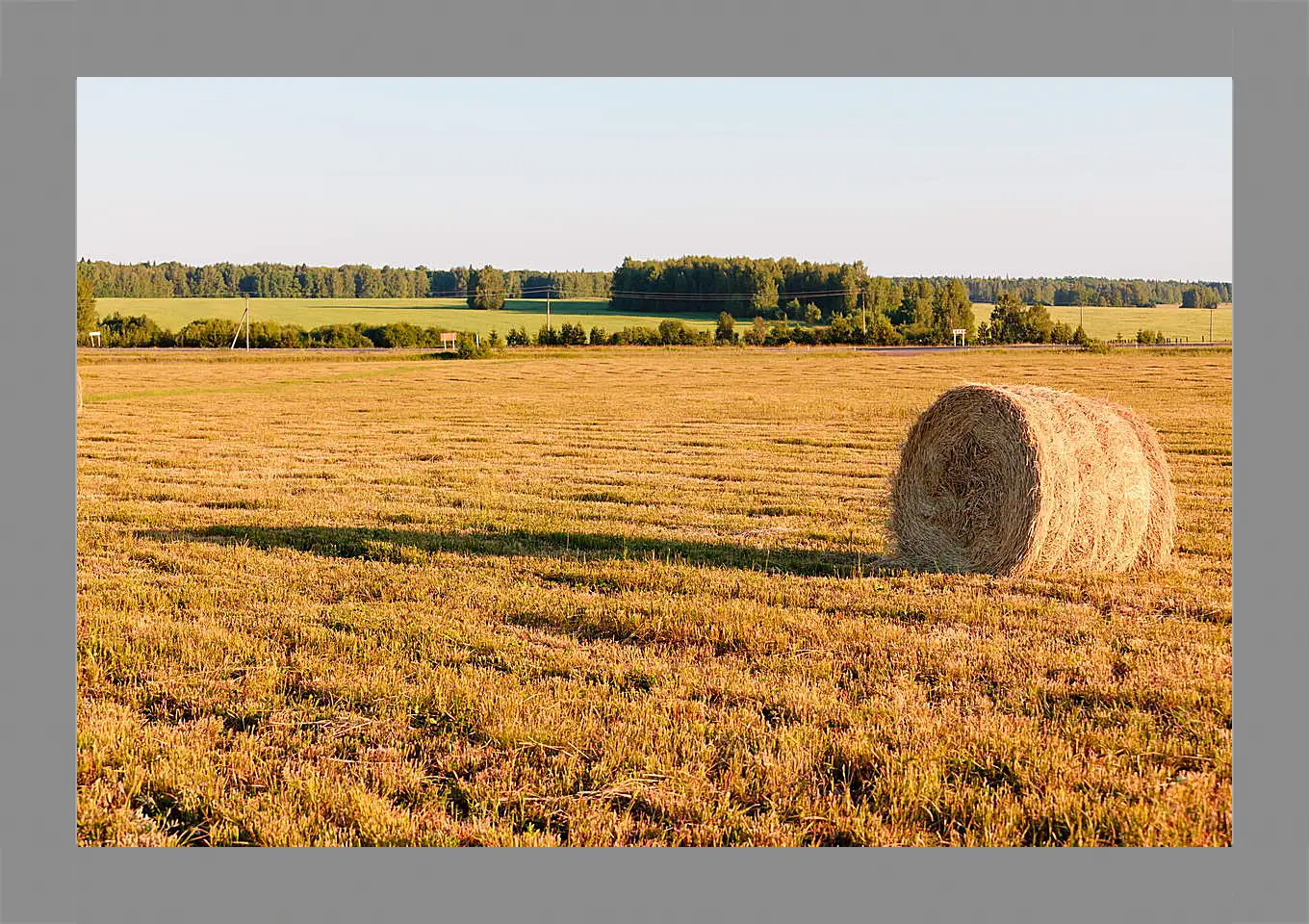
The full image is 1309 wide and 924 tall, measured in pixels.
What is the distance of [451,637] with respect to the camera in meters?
7.52

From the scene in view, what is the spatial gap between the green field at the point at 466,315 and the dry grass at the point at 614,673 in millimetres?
55847

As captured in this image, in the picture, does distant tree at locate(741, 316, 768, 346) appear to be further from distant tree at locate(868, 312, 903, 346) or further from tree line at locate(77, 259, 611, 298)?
tree line at locate(77, 259, 611, 298)

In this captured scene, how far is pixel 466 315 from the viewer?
86438 millimetres

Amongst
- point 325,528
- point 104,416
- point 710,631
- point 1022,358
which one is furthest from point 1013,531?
point 1022,358

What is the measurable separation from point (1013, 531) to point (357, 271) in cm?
9019

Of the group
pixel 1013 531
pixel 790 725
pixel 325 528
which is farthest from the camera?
pixel 325 528

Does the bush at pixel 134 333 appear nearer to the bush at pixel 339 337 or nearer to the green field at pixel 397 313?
the green field at pixel 397 313

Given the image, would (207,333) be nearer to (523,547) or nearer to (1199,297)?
(1199,297)

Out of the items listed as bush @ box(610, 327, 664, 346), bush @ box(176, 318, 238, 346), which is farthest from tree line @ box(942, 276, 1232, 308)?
bush @ box(176, 318, 238, 346)

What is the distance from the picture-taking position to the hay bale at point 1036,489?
9.12m

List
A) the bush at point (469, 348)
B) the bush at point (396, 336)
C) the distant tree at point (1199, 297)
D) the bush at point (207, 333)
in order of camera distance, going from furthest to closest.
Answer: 1. the bush at point (396, 336)
2. the bush at point (207, 333)
3. the bush at point (469, 348)
4. the distant tree at point (1199, 297)

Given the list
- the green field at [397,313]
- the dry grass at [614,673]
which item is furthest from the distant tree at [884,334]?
the dry grass at [614,673]

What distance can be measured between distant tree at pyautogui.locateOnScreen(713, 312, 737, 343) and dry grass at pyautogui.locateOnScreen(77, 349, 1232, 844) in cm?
6224

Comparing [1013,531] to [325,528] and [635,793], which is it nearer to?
[635,793]
